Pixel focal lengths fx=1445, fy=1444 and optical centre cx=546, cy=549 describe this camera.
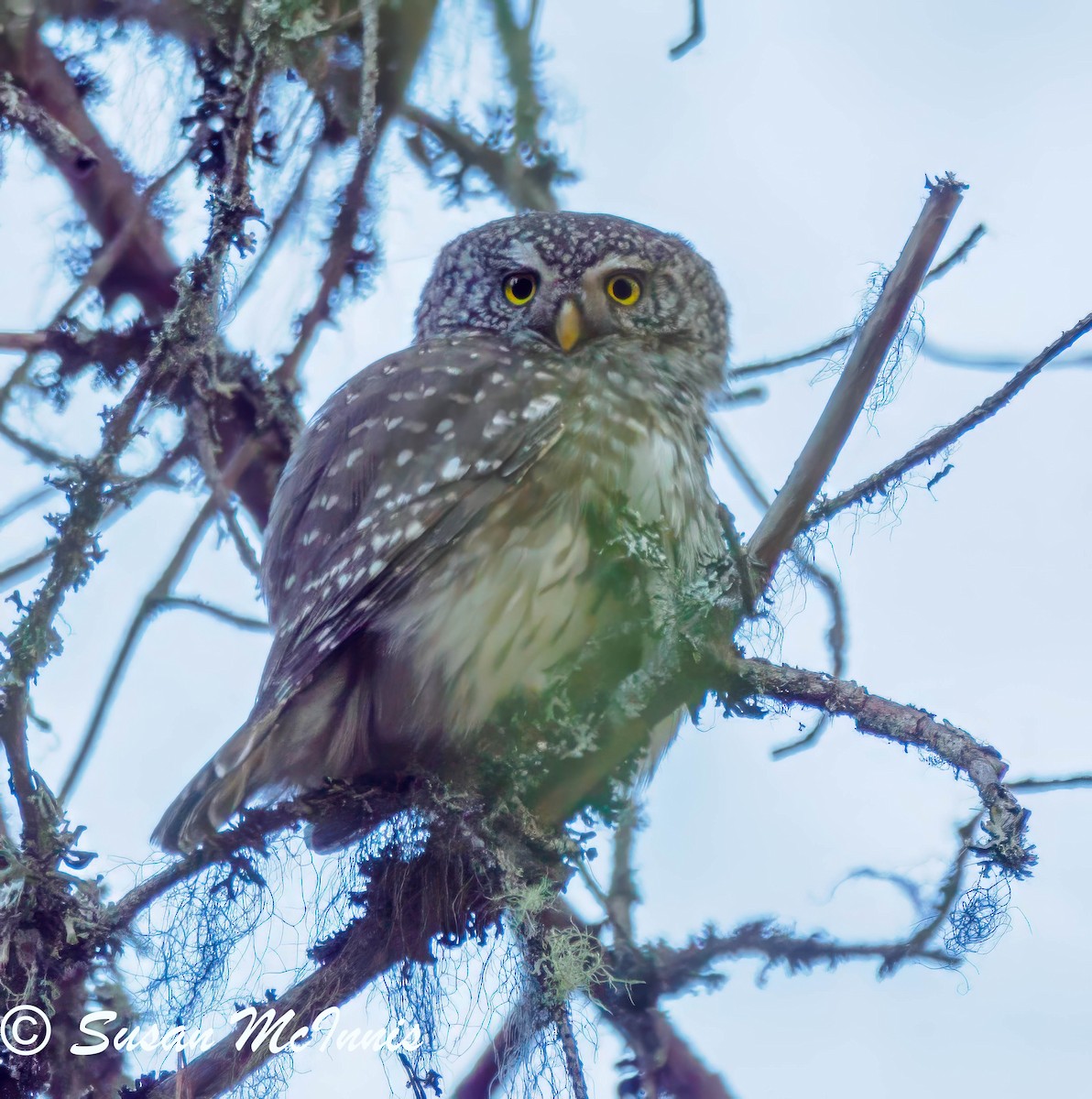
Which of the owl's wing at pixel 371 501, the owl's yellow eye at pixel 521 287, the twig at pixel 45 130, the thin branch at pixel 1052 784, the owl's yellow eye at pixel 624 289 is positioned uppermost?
the twig at pixel 45 130

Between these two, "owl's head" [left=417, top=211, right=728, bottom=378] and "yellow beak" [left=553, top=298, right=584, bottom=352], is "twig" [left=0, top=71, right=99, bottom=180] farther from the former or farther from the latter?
"yellow beak" [left=553, top=298, right=584, bottom=352]

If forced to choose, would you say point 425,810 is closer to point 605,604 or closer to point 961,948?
point 605,604

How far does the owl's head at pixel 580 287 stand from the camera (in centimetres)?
365

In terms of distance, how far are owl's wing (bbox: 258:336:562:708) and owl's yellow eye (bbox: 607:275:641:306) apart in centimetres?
33

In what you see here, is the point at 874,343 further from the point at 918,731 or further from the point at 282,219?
the point at 282,219

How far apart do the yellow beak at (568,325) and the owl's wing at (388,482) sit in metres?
0.08

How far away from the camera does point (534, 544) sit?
3018 mm

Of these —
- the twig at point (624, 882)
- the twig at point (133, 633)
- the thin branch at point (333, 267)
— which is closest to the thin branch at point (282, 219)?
the thin branch at point (333, 267)

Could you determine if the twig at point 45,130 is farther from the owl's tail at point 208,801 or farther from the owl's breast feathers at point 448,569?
the owl's tail at point 208,801

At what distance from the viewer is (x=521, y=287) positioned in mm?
3785

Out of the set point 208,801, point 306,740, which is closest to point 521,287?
point 306,740

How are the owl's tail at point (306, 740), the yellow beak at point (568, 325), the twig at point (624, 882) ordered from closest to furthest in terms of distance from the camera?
the owl's tail at point (306, 740) → the twig at point (624, 882) → the yellow beak at point (568, 325)

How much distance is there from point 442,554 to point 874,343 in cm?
110

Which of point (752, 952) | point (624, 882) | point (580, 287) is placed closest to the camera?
point (752, 952)
